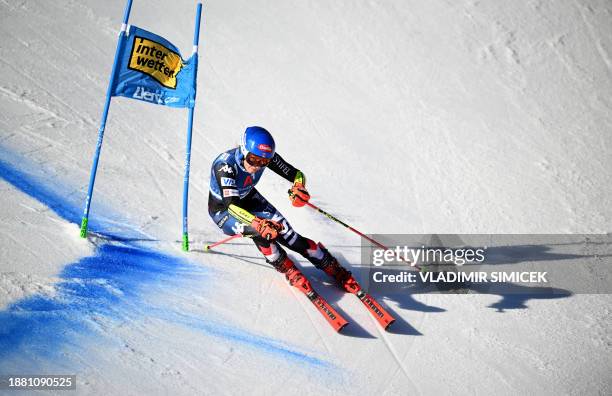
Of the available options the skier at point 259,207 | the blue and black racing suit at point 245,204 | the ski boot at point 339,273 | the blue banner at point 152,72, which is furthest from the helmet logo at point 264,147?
the ski boot at point 339,273

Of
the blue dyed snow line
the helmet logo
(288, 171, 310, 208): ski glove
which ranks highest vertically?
the helmet logo

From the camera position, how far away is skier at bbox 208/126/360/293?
6.13 metres

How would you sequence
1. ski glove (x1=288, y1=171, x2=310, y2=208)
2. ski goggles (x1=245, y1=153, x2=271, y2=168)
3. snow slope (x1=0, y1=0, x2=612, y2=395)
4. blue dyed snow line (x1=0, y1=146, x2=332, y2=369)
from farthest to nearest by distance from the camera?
ski glove (x1=288, y1=171, x2=310, y2=208) < ski goggles (x1=245, y1=153, x2=271, y2=168) < snow slope (x1=0, y1=0, x2=612, y2=395) < blue dyed snow line (x1=0, y1=146, x2=332, y2=369)

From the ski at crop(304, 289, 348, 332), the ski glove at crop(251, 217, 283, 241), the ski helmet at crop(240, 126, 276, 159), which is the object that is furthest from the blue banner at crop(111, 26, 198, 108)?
the ski at crop(304, 289, 348, 332)

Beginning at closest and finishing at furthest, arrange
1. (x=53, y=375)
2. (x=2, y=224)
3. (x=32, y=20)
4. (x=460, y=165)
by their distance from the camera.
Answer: (x=53, y=375), (x=2, y=224), (x=460, y=165), (x=32, y=20)

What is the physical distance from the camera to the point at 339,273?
22.4 feet

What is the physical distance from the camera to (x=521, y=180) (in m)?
9.41

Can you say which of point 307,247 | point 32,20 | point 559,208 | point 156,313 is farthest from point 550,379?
point 32,20

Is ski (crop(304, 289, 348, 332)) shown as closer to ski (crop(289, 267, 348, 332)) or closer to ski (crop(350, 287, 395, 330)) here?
ski (crop(289, 267, 348, 332))

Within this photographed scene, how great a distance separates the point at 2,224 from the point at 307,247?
3.61 m

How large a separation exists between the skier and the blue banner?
0.96 m

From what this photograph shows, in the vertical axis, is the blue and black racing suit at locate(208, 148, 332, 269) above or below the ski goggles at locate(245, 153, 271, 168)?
below

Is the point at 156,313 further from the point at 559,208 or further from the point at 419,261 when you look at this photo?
the point at 559,208

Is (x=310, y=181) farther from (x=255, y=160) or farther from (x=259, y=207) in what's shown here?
(x=255, y=160)
